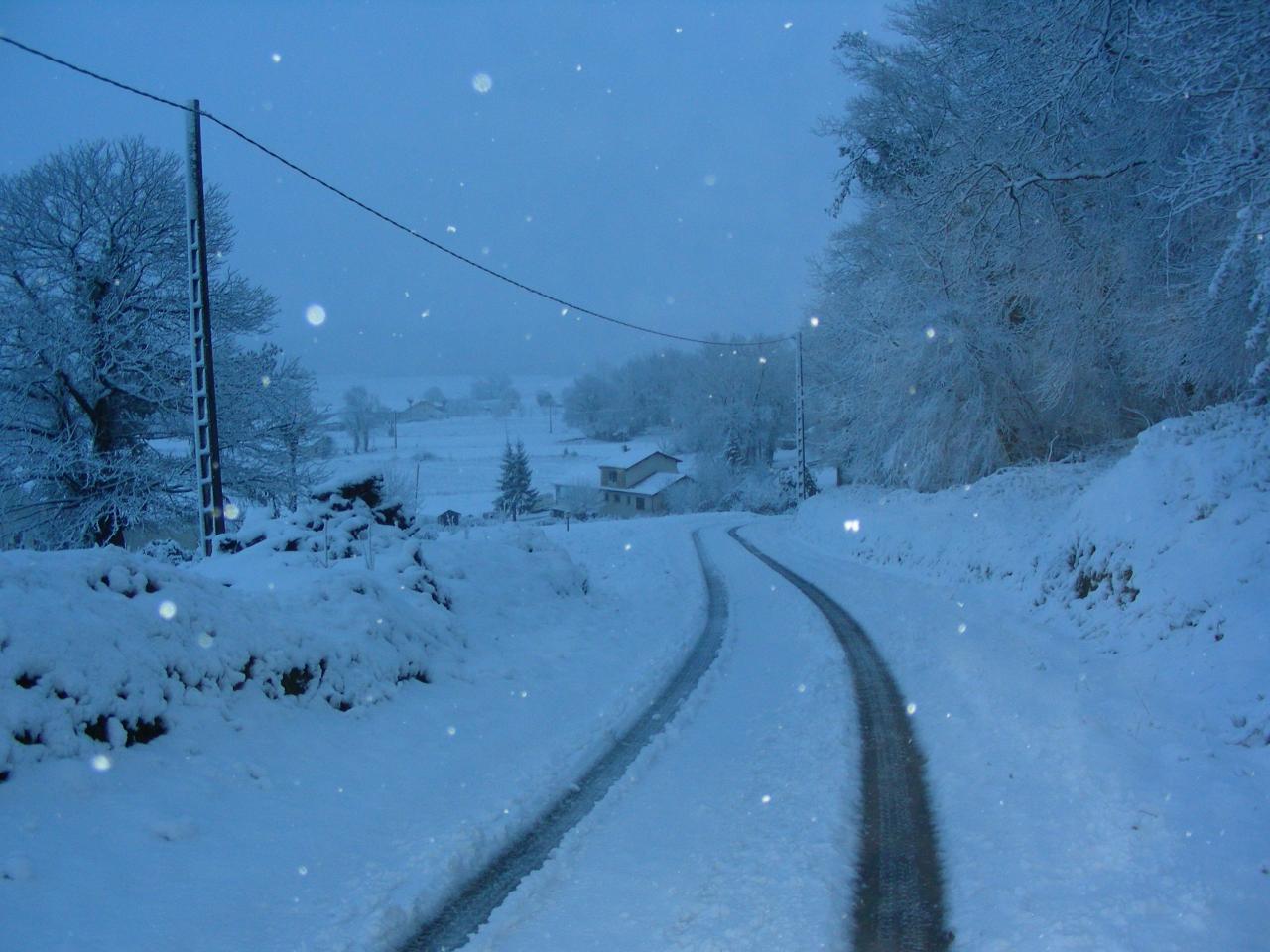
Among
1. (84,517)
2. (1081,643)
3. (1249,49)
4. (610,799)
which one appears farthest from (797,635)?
(84,517)

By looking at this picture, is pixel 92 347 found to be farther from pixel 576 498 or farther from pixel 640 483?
pixel 640 483

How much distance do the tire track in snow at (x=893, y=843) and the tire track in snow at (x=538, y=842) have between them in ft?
7.14

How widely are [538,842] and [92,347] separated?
1802 cm

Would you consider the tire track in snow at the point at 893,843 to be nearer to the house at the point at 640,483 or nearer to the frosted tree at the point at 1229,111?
the frosted tree at the point at 1229,111

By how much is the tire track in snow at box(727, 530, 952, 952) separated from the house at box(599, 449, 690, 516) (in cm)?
5678

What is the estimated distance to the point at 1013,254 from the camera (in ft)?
58.2

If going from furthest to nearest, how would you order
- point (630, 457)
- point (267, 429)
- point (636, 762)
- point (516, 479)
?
point (630, 457) < point (516, 479) < point (267, 429) < point (636, 762)

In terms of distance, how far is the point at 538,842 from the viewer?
18.4ft

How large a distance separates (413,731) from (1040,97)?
12440 millimetres

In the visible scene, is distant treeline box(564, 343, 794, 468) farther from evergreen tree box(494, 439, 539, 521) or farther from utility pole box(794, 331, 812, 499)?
utility pole box(794, 331, 812, 499)

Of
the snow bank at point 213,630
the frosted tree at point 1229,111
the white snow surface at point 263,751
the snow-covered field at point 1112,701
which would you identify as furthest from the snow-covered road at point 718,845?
the frosted tree at point 1229,111

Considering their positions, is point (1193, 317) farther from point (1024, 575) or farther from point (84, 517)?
point (84, 517)

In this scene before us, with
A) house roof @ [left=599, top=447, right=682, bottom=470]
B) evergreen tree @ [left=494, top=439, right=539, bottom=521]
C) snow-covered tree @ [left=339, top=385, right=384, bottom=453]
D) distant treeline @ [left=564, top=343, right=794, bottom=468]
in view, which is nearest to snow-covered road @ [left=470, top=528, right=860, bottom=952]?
evergreen tree @ [left=494, top=439, right=539, bottom=521]

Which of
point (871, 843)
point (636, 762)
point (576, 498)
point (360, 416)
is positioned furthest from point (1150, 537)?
point (360, 416)
